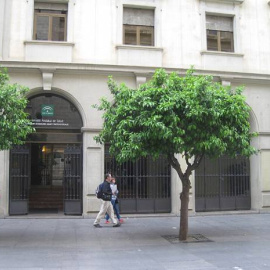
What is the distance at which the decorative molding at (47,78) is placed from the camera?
13750 millimetres

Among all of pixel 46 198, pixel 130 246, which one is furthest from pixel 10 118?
pixel 46 198

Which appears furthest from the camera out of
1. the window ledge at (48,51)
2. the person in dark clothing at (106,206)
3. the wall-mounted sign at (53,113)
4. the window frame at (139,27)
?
the window frame at (139,27)

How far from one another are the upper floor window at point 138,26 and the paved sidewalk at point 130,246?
288 inches

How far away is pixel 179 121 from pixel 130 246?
11.1ft

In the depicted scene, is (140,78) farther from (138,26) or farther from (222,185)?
(222,185)

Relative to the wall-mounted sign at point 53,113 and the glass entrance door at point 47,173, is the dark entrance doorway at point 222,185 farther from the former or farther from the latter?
the glass entrance door at point 47,173

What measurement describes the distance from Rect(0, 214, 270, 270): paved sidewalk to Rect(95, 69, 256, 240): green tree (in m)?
1.35

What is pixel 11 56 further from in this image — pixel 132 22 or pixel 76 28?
pixel 132 22

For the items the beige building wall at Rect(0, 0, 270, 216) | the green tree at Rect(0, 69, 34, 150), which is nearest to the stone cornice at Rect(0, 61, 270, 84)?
the beige building wall at Rect(0, 0, 270, 216)

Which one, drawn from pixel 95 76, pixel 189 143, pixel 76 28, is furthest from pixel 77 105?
pixel 189 143

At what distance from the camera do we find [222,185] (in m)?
15.2

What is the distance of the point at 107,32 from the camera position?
14516 millimetres

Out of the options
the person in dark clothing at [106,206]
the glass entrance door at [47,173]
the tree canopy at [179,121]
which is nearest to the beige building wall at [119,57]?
the person in dark clothing at [106,206]

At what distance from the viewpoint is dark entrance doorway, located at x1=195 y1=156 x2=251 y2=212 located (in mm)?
15000
